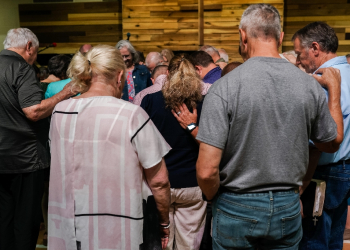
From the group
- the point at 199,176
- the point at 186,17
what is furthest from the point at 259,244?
the point at 186,17

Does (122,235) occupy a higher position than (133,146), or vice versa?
(133,146)

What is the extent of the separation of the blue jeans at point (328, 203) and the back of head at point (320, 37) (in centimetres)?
64

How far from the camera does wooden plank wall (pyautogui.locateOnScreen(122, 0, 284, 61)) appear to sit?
627 cm

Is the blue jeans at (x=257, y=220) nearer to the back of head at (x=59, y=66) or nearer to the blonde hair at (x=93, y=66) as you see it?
the blonde hair at (x=93, y=66)

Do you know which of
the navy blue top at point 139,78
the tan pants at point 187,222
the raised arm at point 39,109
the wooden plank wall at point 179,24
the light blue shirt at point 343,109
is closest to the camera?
the light blue shirt at point 343,109

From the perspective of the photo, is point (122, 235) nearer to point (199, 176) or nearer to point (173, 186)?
point (199, 176)

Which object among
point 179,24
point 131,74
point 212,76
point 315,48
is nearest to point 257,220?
point 315,48

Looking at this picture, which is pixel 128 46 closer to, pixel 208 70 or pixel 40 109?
pixel 208 70

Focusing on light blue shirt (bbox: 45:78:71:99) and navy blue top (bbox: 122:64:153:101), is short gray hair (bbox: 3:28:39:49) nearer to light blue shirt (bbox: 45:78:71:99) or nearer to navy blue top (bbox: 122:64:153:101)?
light blue shirt (bbox: 45:78:71:99)

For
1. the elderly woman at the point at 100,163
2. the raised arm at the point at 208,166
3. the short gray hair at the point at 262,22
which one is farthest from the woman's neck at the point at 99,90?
the short gray hair at the point at 262,22

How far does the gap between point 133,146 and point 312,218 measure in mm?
1133

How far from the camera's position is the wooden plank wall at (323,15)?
20.7ft

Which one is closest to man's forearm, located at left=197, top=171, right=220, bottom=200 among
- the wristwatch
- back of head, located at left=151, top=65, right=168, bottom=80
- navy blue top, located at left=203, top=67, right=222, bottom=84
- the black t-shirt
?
the wristwatch

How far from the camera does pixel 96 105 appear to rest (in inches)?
62.2
